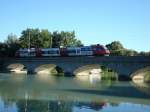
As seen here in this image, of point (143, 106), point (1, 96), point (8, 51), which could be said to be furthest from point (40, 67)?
point (143, 106)

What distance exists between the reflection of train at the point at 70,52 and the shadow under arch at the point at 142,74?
6676mm

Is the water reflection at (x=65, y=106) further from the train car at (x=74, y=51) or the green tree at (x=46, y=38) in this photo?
the green tree at (x=46, y=38)

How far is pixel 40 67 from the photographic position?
77500 mm

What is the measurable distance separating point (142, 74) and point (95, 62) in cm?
696

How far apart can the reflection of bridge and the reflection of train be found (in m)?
1.76

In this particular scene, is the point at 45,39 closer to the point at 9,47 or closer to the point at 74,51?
the point at 9,47

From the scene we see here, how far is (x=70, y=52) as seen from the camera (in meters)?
71.7

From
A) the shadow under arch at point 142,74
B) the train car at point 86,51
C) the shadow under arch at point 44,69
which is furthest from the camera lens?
the shadow under arch at point 44,69

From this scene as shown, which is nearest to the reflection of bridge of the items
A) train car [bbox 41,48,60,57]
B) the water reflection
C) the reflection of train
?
the reflection of train

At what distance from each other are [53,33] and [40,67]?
28971 mm

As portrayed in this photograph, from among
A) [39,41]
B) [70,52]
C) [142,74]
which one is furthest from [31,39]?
Result: [142,74]

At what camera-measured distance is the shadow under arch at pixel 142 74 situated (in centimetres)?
5812

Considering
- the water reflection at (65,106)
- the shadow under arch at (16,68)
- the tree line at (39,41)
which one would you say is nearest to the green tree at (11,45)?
the tree line at (39,41)

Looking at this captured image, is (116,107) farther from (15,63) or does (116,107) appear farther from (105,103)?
(15,63)
